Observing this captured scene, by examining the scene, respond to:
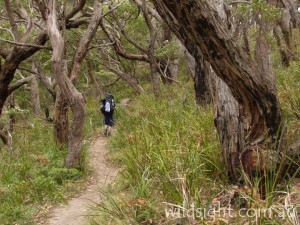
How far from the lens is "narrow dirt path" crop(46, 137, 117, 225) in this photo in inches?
239

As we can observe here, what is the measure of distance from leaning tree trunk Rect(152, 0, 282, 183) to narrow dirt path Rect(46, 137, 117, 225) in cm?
197

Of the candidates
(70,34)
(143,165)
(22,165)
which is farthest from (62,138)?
(70,34)

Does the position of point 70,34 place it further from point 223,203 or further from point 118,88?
point 223,203

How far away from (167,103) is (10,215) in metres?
5.73

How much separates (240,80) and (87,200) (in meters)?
4.21

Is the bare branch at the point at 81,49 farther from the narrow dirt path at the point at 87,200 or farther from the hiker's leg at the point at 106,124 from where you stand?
the hiker's leg at the point at 106,124

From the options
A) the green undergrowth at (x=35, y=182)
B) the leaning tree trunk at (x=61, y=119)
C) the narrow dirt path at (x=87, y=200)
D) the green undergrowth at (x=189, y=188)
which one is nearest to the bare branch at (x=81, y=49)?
the leaning tree trunk at (x=61, y=119)

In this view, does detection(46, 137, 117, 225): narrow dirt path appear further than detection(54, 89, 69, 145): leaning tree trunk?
No

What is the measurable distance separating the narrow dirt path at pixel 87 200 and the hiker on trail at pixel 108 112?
258 centimetres

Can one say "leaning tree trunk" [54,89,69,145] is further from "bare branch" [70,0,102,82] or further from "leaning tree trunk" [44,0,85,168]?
"leaning tree trunk" [44,0,85,168]

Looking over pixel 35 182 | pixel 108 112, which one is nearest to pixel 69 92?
pixel 35 182

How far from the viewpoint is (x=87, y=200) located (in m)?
7.13

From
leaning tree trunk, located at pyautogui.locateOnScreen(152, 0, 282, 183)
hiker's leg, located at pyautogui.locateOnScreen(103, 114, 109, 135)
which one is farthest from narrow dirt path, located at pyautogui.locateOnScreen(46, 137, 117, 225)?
hiker's leg, located at pyautogui.locateOnScreen(103, 114, 109, 135)

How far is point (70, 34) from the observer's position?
738 inches
